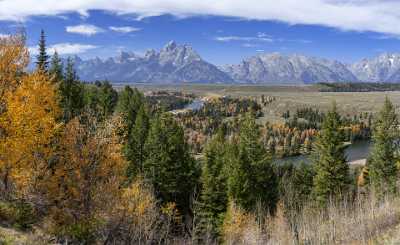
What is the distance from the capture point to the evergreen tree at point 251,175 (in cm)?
4319

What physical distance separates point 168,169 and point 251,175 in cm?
1077

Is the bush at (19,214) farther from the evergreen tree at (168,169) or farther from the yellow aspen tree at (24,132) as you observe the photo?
the evergreen tree at (168,169)

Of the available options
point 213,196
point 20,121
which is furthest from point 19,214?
point 213,196

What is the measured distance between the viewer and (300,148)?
165000 millimetres

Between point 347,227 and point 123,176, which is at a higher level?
point 347,227

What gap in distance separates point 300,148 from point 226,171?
124m

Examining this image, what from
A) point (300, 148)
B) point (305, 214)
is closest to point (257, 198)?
point (305, 214)

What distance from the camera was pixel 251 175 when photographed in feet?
152

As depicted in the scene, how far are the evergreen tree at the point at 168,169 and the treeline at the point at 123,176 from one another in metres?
0.14

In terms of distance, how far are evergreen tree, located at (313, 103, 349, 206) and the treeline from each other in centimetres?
10

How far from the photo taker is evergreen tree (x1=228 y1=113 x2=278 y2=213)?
43188mm

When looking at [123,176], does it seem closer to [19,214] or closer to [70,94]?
[19,214]

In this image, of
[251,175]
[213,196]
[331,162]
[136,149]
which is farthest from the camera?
[136,149]

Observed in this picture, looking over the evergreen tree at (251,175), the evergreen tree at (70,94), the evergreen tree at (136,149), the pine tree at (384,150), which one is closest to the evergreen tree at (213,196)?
the evergreen tree at (251,175)
